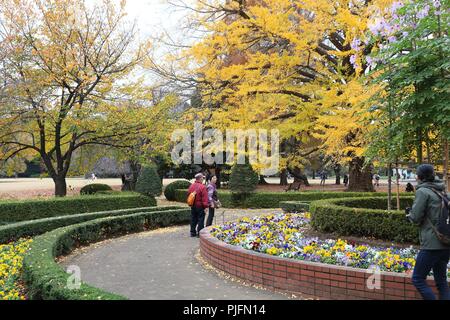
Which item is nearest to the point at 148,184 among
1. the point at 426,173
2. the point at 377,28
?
the point at 377,28

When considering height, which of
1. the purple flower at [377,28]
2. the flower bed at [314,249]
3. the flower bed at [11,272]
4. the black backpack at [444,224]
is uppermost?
the purple flower at [377,28]

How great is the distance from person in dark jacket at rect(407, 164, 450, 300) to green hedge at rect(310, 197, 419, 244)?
288 cm

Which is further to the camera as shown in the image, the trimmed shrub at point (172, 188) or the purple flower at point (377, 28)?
the trimmed shrub at point (172, 188)

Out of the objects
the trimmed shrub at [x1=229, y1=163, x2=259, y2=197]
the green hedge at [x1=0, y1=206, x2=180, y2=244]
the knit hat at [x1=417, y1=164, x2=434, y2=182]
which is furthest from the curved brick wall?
the trimmed shrub at [x1=229, y1=163, x2=259, y2=197]

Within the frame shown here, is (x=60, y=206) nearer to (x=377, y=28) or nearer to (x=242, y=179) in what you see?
(x=242, y=179)

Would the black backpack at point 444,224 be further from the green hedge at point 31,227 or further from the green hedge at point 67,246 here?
the green hedge at point 31,227

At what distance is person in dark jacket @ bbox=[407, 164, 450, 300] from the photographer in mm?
4258

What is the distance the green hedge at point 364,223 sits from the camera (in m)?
7.27

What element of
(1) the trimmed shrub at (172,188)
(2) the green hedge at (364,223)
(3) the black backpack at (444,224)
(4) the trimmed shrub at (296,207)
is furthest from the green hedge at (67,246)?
(1) the trimmed shrub at (172,188)

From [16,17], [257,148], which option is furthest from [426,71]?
[16,17]

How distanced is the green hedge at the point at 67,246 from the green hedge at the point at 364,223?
4.91 m

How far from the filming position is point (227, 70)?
15.8 m

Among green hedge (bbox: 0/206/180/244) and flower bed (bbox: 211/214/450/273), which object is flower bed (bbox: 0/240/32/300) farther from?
flower bed (bbox: 211/214/450/273)
